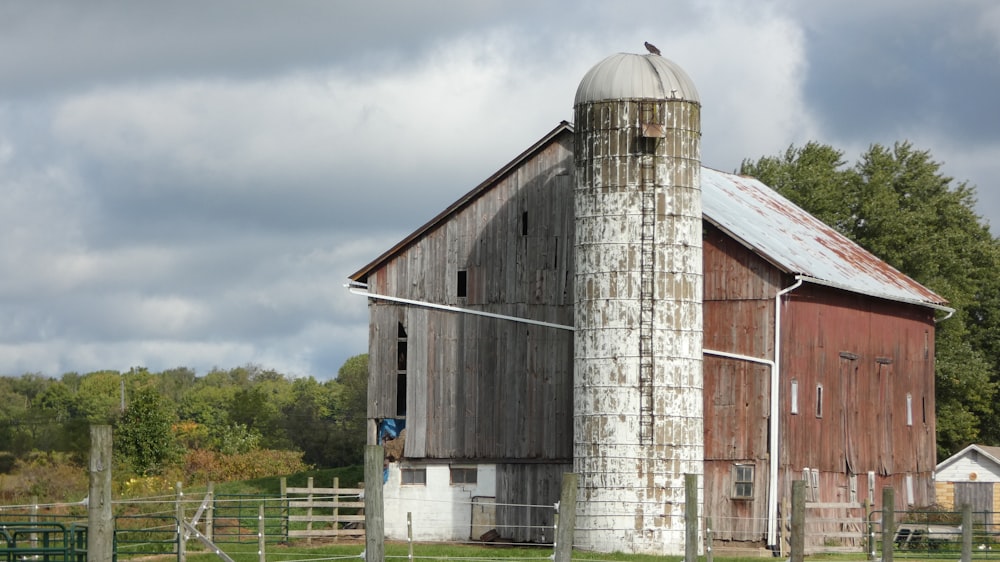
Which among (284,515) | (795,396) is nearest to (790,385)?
(795,396)

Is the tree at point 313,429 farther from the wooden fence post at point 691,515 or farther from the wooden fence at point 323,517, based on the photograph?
the wooden fence post at point 691,515

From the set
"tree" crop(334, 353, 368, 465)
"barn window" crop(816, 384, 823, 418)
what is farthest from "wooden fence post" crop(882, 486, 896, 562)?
"tree" crop(334, 353, 368, 465)

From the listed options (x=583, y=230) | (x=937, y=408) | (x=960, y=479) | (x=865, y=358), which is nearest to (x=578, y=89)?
(x=583, y=230)

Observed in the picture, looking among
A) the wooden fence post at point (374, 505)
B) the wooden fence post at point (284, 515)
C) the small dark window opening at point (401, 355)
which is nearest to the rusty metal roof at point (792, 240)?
the small dark window opening at point (401, 355)

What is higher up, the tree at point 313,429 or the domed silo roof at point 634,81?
the domed silo roof at point 634,81

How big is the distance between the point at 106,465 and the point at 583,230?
1649cm

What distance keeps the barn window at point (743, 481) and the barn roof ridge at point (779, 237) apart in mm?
4267

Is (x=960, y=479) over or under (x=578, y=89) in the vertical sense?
under

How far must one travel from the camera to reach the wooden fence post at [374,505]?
19.8 meters

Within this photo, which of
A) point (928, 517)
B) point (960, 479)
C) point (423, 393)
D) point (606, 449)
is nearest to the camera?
point (606, 449)

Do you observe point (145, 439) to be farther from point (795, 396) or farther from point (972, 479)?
point (795, 396)

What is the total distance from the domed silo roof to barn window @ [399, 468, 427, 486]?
9.41 m

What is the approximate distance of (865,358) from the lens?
39188mm

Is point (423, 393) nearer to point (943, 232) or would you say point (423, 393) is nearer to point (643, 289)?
point (643, 289)
